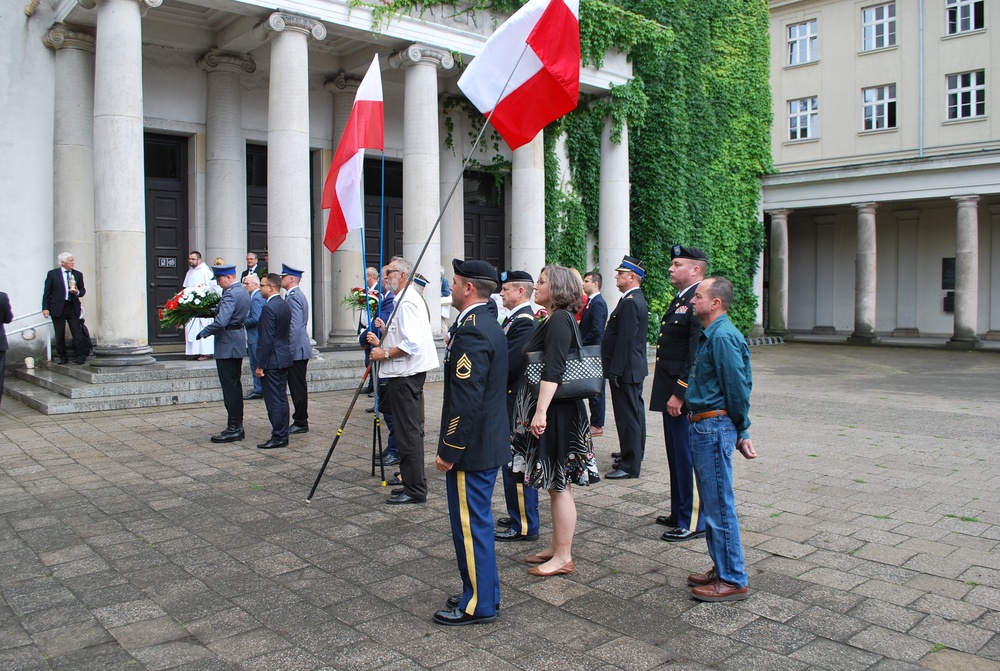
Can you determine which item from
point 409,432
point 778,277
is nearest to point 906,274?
point 778,277

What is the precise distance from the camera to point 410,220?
15195 millimetres

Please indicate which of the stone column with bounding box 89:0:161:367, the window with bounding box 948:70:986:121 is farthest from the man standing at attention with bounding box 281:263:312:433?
the window with bounding box 948:70:986:121

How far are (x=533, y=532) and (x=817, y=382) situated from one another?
1154 centimetres

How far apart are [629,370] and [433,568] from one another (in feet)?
10.1

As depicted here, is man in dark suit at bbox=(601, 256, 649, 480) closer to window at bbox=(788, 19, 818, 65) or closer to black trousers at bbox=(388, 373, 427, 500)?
black trousers at bbox=(388, 373, 427, 500)

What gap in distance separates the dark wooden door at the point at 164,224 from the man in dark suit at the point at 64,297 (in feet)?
8.69

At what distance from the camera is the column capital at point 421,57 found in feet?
49.0

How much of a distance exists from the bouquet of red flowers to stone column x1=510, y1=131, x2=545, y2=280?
24.1 ft

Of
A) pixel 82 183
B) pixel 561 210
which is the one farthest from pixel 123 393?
pixel 561 210

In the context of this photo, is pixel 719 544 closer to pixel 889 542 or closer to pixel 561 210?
pixel 889 542

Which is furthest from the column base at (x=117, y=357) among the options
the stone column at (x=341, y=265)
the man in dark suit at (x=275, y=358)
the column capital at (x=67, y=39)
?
the stone column at (x=341, y=265)

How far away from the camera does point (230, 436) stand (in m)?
8.91

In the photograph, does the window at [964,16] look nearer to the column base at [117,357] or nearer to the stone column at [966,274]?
the stone column at [966,274]

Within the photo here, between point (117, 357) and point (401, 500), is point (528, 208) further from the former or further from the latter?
point (401, 500)
